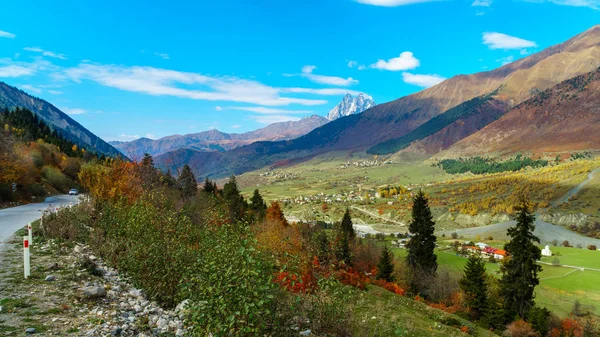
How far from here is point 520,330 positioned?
123ft

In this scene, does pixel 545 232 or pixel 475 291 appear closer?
pixel 475 291

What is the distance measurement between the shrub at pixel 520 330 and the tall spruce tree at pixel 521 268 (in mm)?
2379

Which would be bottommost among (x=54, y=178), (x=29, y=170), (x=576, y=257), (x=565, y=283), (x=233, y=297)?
(x=576, y=257)

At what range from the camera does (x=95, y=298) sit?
11.2 metres

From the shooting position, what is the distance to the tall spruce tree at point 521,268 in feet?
132

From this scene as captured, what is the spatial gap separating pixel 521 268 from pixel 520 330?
7048 mm

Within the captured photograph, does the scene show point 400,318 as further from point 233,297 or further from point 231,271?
point 231,271

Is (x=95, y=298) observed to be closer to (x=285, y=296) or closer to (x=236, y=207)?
(x=285, y=296)

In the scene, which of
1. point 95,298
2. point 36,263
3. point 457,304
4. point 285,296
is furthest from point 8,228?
point 457,304

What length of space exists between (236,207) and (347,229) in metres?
22.5

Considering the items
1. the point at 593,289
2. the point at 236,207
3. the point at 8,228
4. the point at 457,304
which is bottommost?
the point at 593,289

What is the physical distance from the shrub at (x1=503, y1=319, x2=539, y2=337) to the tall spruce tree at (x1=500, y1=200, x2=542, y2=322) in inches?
93.7

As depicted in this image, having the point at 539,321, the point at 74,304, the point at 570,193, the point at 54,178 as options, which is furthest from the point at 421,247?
the point at 570,193

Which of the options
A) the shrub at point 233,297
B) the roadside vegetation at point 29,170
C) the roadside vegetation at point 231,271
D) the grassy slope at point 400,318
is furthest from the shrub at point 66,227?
the roadside vegetation at point 29,170
